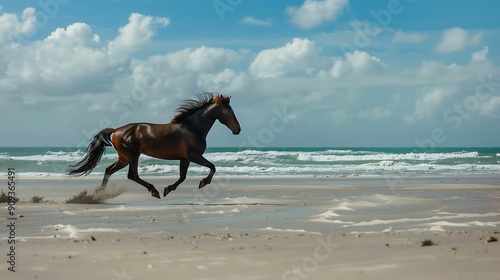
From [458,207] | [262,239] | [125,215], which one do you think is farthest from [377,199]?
[262,239]

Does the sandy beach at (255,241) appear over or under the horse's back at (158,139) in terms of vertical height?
under

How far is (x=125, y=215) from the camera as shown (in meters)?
9.71

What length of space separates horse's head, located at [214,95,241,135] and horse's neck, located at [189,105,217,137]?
119mm

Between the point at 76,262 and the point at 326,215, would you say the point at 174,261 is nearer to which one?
the point at 76,262

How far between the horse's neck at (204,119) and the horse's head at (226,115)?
119mm

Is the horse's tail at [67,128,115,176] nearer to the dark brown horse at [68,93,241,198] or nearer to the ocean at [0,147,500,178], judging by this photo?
the dark brown horse at [68,93,241,198]

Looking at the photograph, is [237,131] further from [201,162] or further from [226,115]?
[201,162]

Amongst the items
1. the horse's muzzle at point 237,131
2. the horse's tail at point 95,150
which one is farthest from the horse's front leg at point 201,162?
the horse's tail at point 95,150

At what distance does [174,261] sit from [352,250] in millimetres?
1673

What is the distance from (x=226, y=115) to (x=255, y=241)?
5166 millimetres

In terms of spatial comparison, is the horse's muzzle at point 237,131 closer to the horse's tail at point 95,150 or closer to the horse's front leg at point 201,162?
the horse's front leg at point 201,162

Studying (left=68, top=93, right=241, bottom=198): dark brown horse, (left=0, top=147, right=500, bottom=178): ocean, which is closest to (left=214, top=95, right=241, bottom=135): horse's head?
(left=68, top=93, right=241, bottom=198): dark brown horse

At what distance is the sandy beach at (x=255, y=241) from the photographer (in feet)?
16.7

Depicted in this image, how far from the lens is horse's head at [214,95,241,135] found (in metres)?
11.4
